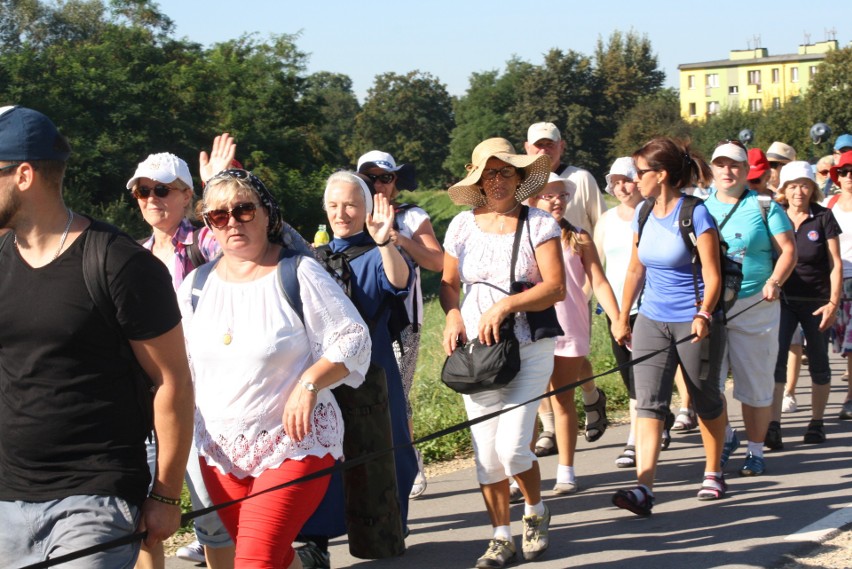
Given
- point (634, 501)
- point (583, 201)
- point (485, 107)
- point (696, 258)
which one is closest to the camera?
point (634, 501)

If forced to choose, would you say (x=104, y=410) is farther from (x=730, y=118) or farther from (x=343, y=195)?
(x=730, y=118)

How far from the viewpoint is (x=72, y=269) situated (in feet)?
10.1

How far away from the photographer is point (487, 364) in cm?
544

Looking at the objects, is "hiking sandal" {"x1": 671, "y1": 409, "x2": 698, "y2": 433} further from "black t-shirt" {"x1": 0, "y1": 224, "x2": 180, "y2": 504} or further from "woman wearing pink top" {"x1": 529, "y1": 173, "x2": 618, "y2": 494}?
"black t-shirt" {"x1": 0, "y1": 224, "x2": 180, "y2": 504}

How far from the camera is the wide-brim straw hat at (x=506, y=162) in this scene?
5.71 metres

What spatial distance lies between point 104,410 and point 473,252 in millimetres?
2841

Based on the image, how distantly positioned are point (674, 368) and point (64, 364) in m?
4.07

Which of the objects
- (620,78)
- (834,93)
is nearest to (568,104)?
(620,78)

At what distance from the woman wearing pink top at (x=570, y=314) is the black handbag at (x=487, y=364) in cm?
146

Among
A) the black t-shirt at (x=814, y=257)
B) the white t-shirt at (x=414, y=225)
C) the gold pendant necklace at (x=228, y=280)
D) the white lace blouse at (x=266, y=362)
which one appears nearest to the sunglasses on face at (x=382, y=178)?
the white t-shirt at (x=414, y=225)

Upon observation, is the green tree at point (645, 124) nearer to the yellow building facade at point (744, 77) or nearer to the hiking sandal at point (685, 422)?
the yellow building facade at point (744, 77)

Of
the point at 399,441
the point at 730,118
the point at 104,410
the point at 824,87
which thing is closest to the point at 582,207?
the point at 399,441

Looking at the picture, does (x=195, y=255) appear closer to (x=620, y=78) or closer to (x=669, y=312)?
(x=669, y=312)

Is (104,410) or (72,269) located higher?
(72,269)
